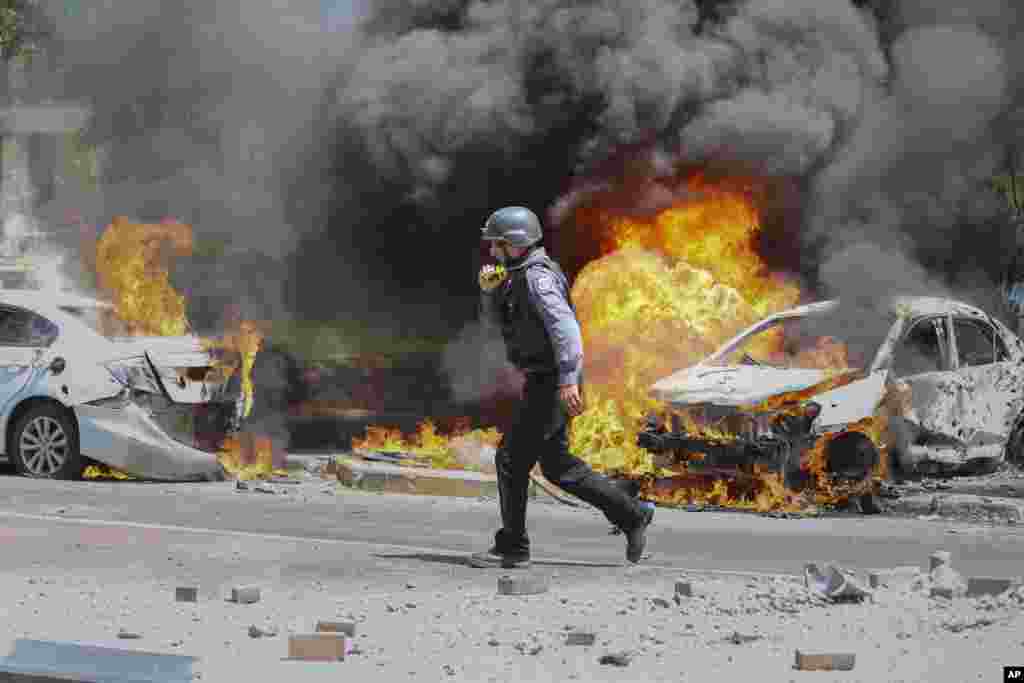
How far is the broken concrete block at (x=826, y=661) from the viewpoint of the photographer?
20.9 ft

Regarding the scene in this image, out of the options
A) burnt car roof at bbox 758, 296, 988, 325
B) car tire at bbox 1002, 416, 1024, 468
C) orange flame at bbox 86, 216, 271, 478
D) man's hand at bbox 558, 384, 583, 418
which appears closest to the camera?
man's hand at bbox 558, 384, 583, 418

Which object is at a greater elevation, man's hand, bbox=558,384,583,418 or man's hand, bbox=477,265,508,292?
man's hand, bbox=477,265,508,292

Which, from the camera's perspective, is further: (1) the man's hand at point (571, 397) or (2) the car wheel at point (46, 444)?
(2) the car wheel at point (46, 444)

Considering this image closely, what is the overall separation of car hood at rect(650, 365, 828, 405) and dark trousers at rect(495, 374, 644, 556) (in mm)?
3244

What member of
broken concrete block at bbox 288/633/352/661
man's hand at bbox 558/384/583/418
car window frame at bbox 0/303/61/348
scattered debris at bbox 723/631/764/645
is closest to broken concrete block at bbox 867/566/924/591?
scattered debris at bbox 723/631/764/645

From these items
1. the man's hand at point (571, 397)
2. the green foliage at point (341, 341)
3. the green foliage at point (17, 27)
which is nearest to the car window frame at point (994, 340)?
the man's hand at point (571, 397)

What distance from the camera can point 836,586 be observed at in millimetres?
7609

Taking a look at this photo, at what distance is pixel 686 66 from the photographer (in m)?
17.2

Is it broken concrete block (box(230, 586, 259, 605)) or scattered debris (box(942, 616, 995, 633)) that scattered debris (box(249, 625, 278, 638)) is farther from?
scattered debris (box(942, 616, 995, 633))

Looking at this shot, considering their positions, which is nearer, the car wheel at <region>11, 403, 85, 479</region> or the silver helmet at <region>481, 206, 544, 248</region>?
the silver helmet at <region>481, 206, 544, 248</region>

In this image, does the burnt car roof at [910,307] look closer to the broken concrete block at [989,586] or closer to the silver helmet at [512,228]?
the silver helmet at [512,228]

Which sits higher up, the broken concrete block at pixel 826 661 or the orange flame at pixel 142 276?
the orange flame at pixel 142 276

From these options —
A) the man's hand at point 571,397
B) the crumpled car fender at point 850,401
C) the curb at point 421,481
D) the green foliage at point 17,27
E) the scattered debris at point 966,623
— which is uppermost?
the green foliage at point 17,27

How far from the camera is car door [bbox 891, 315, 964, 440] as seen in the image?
1277 centimetres
